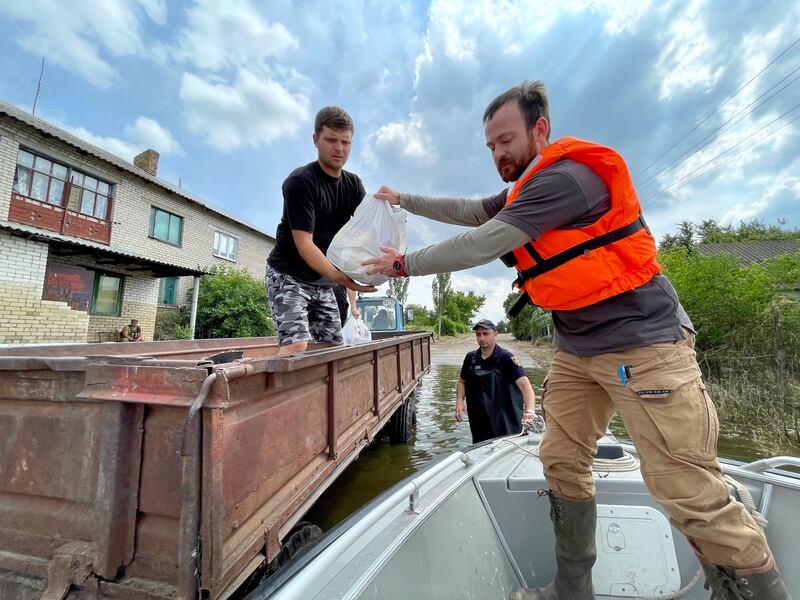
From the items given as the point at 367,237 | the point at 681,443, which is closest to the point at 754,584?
the point at 681,443

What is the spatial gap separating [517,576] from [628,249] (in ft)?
5.75

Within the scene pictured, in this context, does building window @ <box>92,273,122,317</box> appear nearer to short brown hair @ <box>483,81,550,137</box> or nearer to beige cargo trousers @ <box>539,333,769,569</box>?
short brown hair @ <box>483,81,550,137</box>

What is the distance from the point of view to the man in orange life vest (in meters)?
1.28

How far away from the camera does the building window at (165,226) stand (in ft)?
45.8

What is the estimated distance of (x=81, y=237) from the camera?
38.2ft

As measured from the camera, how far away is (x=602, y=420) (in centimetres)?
180

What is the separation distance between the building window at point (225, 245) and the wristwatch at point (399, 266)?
1715 cm

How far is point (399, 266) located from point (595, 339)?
2.91 ft

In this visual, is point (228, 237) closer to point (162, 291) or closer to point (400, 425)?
point (162, 291)

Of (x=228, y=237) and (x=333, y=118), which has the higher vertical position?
(x=228, y=237)

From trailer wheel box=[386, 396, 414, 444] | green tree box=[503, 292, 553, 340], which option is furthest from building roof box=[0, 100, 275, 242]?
green tree box=[503, 292, 553, 340]

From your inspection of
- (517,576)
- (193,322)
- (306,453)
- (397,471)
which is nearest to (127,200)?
(193,322)

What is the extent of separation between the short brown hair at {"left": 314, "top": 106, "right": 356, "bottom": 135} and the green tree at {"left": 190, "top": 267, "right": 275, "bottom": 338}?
507 inches

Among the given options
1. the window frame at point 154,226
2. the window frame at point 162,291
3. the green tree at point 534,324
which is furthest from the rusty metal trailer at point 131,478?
the green tree at point 534,324
